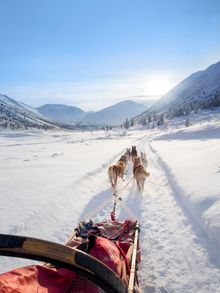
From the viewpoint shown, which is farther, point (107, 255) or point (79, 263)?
point (107, 255)

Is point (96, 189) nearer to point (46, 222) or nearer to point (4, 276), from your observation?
point (46, 222)

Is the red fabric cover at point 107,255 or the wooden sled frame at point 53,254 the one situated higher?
the wooden sled frame at point 53,254

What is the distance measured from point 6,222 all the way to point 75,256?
5.37 metres

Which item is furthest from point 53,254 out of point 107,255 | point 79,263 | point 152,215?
point 152,215

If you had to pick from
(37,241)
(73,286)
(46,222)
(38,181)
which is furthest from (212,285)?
(38,181)

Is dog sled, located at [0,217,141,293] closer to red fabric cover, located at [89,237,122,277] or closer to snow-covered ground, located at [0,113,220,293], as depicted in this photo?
red fabric cover, located at [89,237,122,277]

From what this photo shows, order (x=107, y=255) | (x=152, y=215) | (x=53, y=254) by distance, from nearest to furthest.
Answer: (x=53, y=254)
(x=107, y=255)
(x=152, y=215)

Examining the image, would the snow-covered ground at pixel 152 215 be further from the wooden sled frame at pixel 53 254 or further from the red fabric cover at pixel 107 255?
the wooden sled frame at pixel 53 254

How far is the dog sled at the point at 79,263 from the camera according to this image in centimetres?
200

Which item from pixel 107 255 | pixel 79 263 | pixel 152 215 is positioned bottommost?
pixel 152 215

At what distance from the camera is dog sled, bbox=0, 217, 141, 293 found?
2002 mm

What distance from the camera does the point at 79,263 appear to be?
2.03 metres

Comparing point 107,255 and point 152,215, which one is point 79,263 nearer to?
point 107,255

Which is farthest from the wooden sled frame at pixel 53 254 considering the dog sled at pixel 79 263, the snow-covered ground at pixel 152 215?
the snow-covered ground at pixel 152 215
